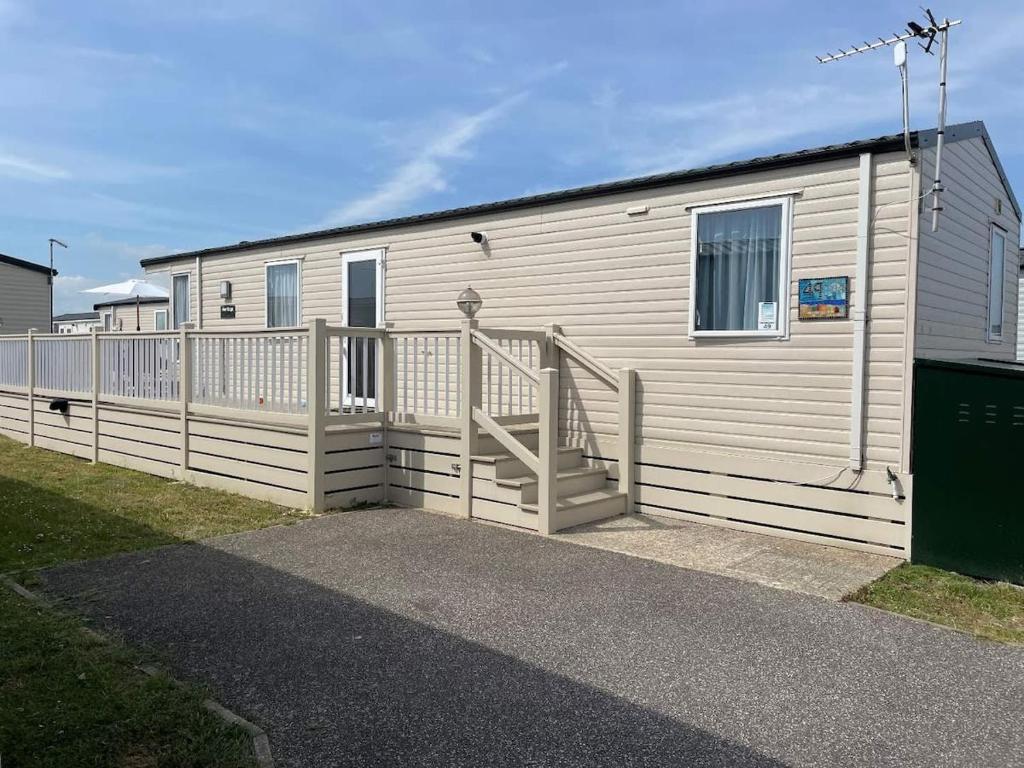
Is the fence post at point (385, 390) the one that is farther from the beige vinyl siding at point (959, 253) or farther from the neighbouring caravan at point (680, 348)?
the beige vinyl siding at point (959, 253)

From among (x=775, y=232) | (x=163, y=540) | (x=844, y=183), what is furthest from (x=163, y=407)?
(x=844, y=183)

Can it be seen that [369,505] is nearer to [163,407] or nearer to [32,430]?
[163,407]

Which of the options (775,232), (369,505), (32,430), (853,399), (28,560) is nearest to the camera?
(28,560)

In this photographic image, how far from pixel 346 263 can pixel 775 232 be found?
17.0 feet

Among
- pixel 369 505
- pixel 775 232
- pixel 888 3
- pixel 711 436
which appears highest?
pixel 888 3

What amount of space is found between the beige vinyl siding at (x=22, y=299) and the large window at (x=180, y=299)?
12.1 metres

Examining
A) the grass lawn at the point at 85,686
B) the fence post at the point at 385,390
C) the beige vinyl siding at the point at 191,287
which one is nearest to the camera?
the grass lawn at the point at 85,686

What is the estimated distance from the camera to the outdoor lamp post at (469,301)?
23.4ft

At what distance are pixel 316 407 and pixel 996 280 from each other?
6484 mm

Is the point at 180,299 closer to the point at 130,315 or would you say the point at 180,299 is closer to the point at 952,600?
the point at 952,600

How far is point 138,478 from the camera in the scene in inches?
317

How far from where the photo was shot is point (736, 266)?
19.9 ft

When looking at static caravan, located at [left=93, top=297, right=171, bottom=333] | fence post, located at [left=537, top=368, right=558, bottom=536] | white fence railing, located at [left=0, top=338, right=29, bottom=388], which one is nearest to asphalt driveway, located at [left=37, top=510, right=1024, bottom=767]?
fence post, located at [left=537, top=368, right=558, bottom=536]

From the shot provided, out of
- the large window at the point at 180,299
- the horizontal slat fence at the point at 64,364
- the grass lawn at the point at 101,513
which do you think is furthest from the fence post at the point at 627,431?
the large window at the point at 180,299
